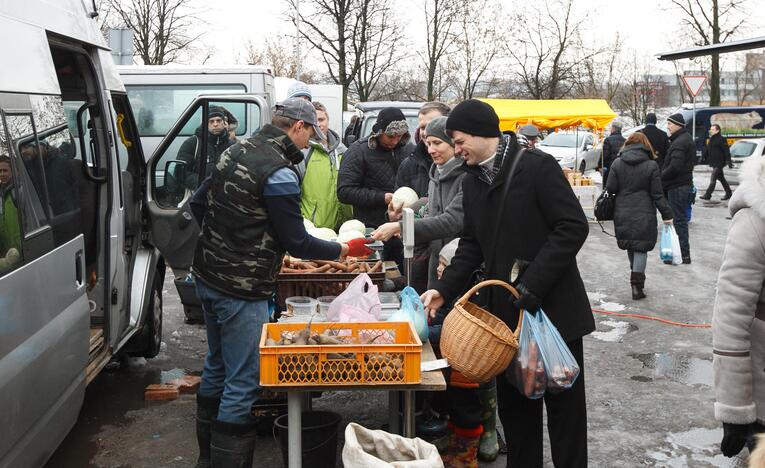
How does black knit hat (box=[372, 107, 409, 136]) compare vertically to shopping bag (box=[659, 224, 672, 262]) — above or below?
above

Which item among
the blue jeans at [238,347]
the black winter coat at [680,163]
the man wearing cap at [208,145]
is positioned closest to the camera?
the blue jeans at [238,347]

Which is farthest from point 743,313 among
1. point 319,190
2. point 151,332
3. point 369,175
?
point 151,332

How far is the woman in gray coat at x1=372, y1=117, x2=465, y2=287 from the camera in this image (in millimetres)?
4910

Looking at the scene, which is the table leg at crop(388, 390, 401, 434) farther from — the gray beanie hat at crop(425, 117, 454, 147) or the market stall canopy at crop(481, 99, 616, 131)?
the market stall canopy at crop(481, 99, 616, 131)

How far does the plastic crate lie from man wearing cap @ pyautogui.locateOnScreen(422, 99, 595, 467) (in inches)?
48.9

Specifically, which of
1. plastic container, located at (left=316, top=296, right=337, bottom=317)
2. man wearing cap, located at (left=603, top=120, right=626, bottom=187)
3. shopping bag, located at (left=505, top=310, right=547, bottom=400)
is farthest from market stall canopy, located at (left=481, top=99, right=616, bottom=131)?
shopping bag, located at (left=505, top=310, right=547, bottom=400)

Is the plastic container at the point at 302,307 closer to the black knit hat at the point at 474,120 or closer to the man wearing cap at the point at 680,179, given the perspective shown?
the black knit hat at the point at 474,120

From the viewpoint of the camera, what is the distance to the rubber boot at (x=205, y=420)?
4.51 meters

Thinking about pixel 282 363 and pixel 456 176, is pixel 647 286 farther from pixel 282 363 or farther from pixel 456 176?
pixel 282 363

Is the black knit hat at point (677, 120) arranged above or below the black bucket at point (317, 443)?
above

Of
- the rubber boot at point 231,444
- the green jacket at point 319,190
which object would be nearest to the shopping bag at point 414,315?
the rubber boot at point 231,444

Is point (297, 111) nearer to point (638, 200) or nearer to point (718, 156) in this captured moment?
point (638, 200)

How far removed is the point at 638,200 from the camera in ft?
30.7

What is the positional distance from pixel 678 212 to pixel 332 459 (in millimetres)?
9176
